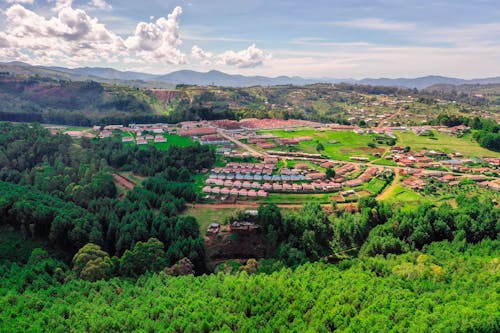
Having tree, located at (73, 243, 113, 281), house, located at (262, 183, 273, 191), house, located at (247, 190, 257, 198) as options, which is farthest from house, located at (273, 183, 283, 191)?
tree, located at (73, 243, 113, 281)

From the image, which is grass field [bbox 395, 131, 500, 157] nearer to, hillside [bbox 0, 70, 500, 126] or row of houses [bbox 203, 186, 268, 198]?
hillside [bbox 0, 70, 500, 126]

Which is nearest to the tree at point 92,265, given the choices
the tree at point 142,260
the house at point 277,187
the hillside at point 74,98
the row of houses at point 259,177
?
the tree at point 142,260

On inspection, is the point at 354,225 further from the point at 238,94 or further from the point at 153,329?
the point at 238,94

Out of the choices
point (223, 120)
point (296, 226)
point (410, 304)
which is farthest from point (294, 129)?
point (410, 304)

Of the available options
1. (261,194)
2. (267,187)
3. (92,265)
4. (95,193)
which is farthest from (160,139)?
(92,265)

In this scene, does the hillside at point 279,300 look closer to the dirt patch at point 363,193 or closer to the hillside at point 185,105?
the dirt patch at point 363,193

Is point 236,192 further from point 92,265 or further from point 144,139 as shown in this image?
point 144,139

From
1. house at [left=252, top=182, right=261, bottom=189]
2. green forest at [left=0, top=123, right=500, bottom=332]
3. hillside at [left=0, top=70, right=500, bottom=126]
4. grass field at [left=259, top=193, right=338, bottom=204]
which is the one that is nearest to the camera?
green forest at [left=0, top=123, right=500, bottom=332]
